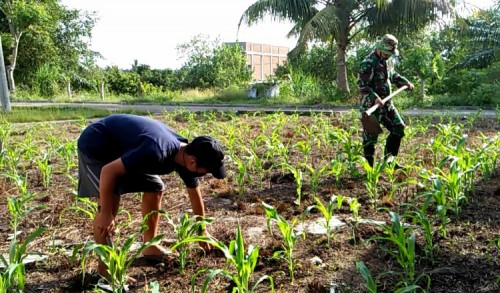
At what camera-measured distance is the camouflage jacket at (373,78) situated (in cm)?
468

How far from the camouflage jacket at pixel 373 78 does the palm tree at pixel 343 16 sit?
30.3 ft

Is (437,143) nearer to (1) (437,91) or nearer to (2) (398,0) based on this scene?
(2) (398,0)

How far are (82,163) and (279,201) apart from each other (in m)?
1.69

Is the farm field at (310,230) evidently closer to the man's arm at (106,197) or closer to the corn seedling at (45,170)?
the corn seedling at (45,170)

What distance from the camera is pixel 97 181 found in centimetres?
271

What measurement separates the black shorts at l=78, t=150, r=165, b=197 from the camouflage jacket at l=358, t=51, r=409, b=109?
270 cm

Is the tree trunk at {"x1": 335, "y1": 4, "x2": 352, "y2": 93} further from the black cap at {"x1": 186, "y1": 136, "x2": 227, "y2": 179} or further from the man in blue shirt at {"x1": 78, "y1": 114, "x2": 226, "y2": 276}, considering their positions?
the black cap at {"x1": 186, "y1": 136, "x2": 227, "y2": 179}

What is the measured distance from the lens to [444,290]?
2.26 m

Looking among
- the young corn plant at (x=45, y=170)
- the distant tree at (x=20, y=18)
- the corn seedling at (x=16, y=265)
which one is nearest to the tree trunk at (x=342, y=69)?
the young corn plant at (x=45, y=170)

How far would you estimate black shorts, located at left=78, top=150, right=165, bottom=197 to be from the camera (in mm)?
2629

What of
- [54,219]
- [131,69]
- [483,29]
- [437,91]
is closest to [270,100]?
[437,91]

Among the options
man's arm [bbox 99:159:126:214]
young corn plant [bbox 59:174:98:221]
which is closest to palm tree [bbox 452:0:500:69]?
young corn plant [bbox 59:174:98:221]

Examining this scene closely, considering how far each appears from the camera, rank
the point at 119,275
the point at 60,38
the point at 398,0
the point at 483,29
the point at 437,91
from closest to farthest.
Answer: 1. the point at 119,275
2. the point at 398,0
3. the point at 437,91
4. the point at 483,29
5. the point at 60,38

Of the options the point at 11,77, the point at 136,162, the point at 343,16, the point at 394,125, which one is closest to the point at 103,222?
the point at 136,162
